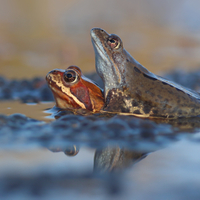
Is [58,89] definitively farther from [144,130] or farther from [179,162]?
[179,162]

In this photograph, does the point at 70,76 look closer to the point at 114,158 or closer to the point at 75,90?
the point at 75,90

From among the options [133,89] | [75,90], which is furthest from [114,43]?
[75,90]

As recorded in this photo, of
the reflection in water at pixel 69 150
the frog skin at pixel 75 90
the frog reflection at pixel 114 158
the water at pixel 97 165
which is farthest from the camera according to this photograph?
the frog skin at pixel 75 90

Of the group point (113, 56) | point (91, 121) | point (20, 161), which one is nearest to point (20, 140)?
point (20, 161)

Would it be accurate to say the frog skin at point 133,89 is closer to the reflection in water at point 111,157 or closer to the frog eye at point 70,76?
the frog eye at point 70,76

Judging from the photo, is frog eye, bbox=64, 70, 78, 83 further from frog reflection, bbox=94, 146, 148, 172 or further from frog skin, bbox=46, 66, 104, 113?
frog reflection, bbox=94, 146, 148, 172

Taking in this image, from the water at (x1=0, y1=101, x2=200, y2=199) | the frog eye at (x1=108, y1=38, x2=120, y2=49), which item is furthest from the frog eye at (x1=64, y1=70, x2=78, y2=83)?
the water at (x1=0, y1=101, x2=200, y2=199)

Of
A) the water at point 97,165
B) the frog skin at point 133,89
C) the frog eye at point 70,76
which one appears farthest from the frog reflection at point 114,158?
the frog eye at point 70,76
